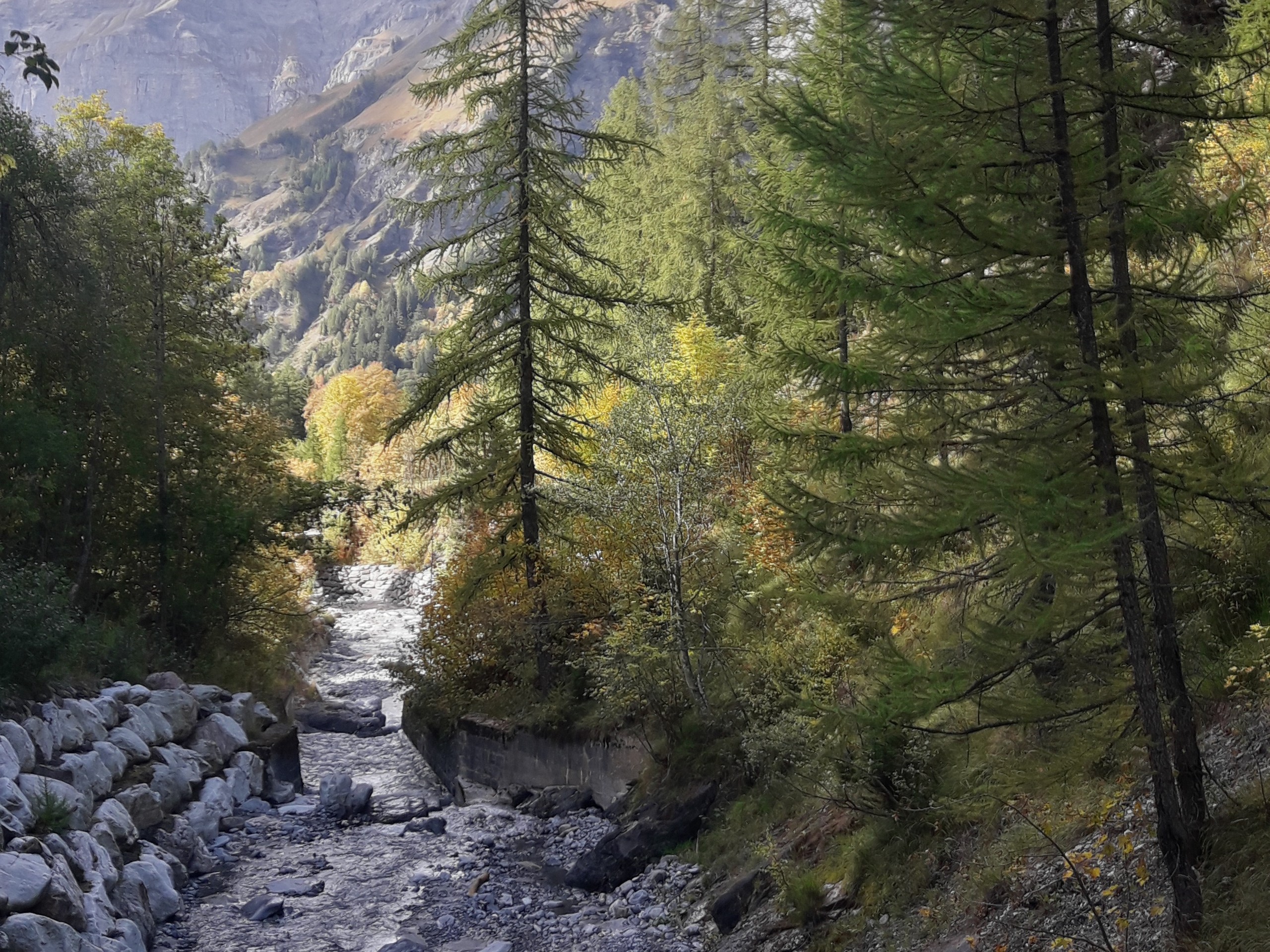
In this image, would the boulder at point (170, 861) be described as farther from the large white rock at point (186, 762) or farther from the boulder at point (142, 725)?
the boulder at point (142, 725)

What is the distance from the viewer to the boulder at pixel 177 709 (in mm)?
16312

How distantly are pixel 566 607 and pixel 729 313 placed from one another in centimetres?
1132

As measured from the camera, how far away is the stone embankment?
10383 mm

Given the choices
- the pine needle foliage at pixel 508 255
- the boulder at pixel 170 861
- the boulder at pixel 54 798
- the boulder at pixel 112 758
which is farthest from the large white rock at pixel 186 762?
the pine needle foliage at pixel 508 255

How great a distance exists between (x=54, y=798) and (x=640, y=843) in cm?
712

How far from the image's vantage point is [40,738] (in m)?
12.1

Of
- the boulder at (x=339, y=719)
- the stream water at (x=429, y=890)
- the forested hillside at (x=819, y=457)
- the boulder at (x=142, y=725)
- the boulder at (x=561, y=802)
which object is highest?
the forested hillside at (x=819, y=457)

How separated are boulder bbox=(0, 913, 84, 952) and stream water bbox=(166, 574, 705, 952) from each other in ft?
7.62

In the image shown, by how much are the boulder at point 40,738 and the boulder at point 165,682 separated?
477cm

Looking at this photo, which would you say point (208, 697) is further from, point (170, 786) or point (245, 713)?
point (170, 786)

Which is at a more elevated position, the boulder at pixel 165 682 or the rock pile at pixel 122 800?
the boulder at pixel 165 682

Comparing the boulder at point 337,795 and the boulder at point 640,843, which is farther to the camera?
the boulder at point 337,795

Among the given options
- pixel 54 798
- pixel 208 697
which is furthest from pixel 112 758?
pixel 208 697

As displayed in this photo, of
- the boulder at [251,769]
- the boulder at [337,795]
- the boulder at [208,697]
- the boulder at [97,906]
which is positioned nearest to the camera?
the boulder at [97,906]
